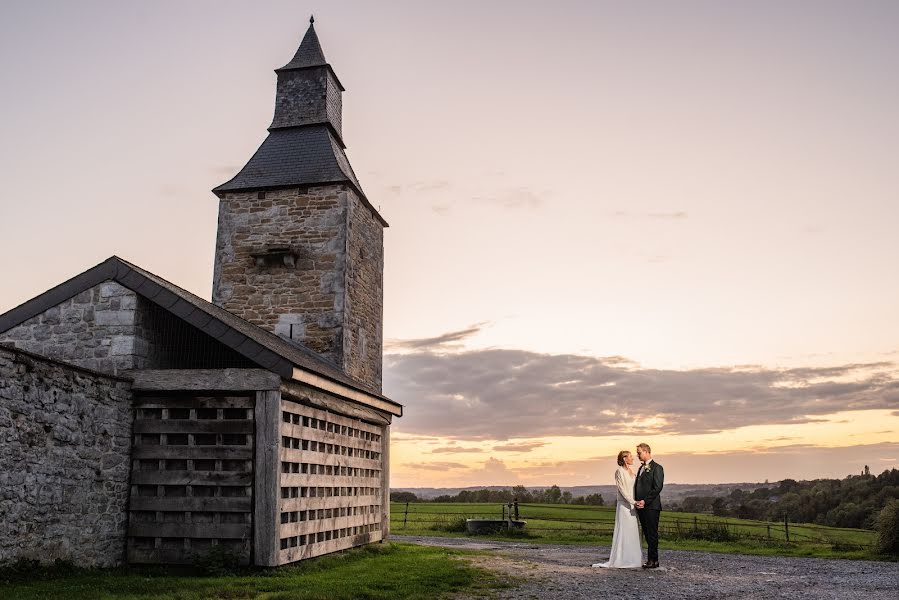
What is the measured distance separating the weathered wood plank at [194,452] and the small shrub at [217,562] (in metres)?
1.28

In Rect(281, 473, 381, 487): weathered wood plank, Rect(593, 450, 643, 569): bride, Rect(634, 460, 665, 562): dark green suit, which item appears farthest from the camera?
Rect(593, 450, 643, 569): bride


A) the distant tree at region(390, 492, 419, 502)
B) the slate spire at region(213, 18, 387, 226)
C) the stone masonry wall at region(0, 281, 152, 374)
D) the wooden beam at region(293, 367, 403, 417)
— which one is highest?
the slate spire at region(213, 18, 387, 226)

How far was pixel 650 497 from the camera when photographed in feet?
43.8

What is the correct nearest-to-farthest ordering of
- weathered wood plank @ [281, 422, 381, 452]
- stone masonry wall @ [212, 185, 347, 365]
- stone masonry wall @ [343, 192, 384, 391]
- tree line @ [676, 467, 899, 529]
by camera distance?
weathered wood plank @ [281, 422, 381, 452] < stone masonry wall @ [212, 185, 347, 365] < stone masonry wall @ [343, 192, 384, 391] < tree line @ [676, 467, 899, 529]

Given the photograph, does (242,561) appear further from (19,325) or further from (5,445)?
(19,325)

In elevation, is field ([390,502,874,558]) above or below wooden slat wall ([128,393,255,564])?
below

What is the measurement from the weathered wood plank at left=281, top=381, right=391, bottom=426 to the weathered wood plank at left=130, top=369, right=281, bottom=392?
30cm

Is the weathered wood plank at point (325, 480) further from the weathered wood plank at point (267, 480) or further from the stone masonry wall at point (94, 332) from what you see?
the stone masonry wall at point (94, 332)

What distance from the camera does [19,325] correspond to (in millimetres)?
12531

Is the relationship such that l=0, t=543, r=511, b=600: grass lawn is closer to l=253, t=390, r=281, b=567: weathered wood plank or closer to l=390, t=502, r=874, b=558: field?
l=253, t=390, r=281, b=567: weathered wood plank

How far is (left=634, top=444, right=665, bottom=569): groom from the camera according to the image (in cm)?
1327

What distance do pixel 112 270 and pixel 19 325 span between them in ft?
6.20

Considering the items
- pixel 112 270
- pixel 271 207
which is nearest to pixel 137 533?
pixel 112 270

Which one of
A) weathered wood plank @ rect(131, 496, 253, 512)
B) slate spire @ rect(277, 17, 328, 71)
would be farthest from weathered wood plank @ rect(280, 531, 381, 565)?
slate spire @ rect(277, 17, 328, 71)
